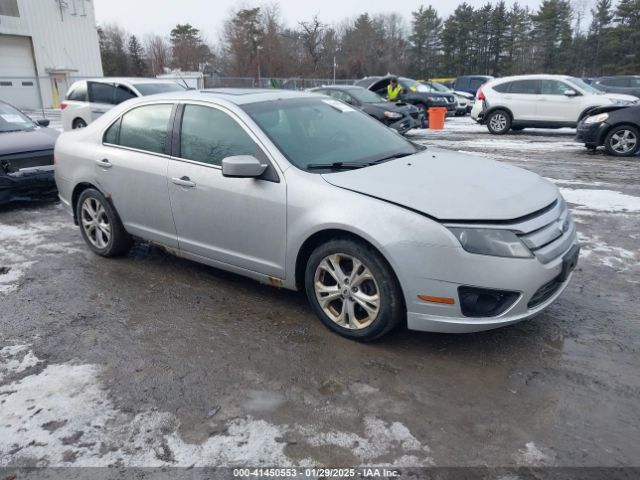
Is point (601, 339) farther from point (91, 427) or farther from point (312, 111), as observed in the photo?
point (91, 427)

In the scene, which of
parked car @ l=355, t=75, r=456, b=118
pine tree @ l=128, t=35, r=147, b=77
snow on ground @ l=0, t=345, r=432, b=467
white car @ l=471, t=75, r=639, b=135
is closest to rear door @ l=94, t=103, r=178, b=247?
snow on ground @ l=0, t=345, r=432, b=467

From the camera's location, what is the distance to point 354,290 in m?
3.36

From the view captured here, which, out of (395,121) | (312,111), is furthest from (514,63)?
(312,111)

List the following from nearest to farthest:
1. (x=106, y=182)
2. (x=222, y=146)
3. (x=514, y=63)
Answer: (x=222, y=146) < (x=106, y=182) < (x=514, y=63)

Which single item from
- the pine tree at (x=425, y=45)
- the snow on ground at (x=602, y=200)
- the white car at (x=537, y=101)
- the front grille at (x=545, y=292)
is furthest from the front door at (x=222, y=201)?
the pine tree at (x=425, y=45)

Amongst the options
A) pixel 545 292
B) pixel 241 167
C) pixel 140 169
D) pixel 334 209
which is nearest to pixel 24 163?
pixel 140 169

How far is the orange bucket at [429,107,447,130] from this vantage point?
16.3 meters

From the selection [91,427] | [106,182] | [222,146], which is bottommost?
[91,427]

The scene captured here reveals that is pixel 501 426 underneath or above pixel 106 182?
underneath

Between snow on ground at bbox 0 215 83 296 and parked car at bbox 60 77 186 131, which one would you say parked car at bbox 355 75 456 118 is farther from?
snow on ground at bbox 0 215 83 296

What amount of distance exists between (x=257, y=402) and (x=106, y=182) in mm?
2913

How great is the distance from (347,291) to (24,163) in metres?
5.77

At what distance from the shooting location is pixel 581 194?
7254 millimetres

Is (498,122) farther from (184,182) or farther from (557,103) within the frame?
(184,182)
